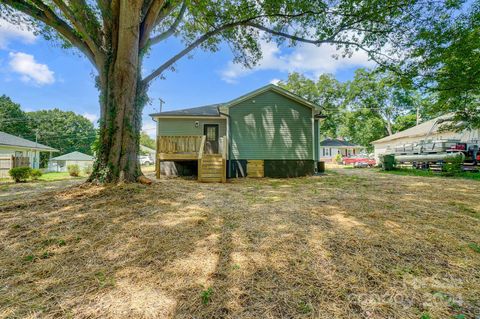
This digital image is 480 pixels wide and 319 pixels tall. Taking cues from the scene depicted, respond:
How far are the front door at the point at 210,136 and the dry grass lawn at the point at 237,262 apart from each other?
28.1ft

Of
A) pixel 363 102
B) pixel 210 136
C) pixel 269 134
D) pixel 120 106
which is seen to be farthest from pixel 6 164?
pixel 363 102

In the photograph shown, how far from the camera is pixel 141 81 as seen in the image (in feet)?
21.1

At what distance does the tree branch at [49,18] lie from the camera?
538 centimetres

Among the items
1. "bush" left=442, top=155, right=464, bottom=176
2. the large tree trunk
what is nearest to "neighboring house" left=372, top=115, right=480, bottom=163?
"bush" left=442, top=155, right=464, bottom=176

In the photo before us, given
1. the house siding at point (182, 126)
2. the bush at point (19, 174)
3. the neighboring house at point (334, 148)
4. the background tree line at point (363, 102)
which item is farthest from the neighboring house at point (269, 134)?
the neighboring house at point (334, 148)

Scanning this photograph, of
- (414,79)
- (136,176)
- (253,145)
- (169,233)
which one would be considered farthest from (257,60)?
(169,233)

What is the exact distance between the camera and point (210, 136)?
504 inches

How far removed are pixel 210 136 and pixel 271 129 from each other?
381 cm

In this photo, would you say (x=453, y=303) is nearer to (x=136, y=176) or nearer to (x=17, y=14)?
(x=136, y=176)

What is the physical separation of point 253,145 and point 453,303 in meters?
9.53

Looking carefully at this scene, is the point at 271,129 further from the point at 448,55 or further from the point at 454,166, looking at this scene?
the point at 454,166

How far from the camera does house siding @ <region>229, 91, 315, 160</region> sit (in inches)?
435

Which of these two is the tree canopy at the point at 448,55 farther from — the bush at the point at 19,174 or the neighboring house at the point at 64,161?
the neighboring house at the point at 64,161

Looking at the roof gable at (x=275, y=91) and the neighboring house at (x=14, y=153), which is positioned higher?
the roof gable at (x=275, y=91)
